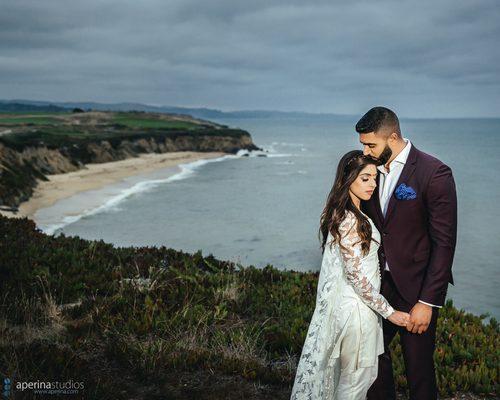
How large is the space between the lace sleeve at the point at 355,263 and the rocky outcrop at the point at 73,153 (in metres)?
23.9

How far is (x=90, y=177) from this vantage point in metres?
37.8

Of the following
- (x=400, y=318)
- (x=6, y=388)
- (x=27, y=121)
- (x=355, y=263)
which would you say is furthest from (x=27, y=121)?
(x=400, y=318)

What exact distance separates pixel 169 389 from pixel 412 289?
8.71ft

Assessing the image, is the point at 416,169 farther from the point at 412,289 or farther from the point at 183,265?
the point at 183,265

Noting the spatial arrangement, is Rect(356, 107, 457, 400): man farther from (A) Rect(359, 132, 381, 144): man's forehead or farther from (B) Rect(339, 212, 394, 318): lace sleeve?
(B) Rect(339, 212, 394, 318): lace sleeve

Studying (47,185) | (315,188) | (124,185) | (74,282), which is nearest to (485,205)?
Answer: (315,188)

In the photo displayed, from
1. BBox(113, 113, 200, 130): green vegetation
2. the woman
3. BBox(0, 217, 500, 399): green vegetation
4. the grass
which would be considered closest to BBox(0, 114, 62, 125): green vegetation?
the grass

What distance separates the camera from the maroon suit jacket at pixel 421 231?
3.56 metres

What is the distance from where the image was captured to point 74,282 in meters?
7.55

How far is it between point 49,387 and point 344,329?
268 cm

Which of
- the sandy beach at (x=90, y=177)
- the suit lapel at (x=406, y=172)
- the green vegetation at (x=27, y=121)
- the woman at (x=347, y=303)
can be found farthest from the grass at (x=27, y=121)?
the suit lapel at (x=406, y=172)

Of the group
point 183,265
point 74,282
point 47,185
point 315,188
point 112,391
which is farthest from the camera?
point 315,188

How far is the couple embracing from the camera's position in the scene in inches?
141

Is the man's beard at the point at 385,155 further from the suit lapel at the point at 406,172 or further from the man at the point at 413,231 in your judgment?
the suit lapel at the point at 406,172
